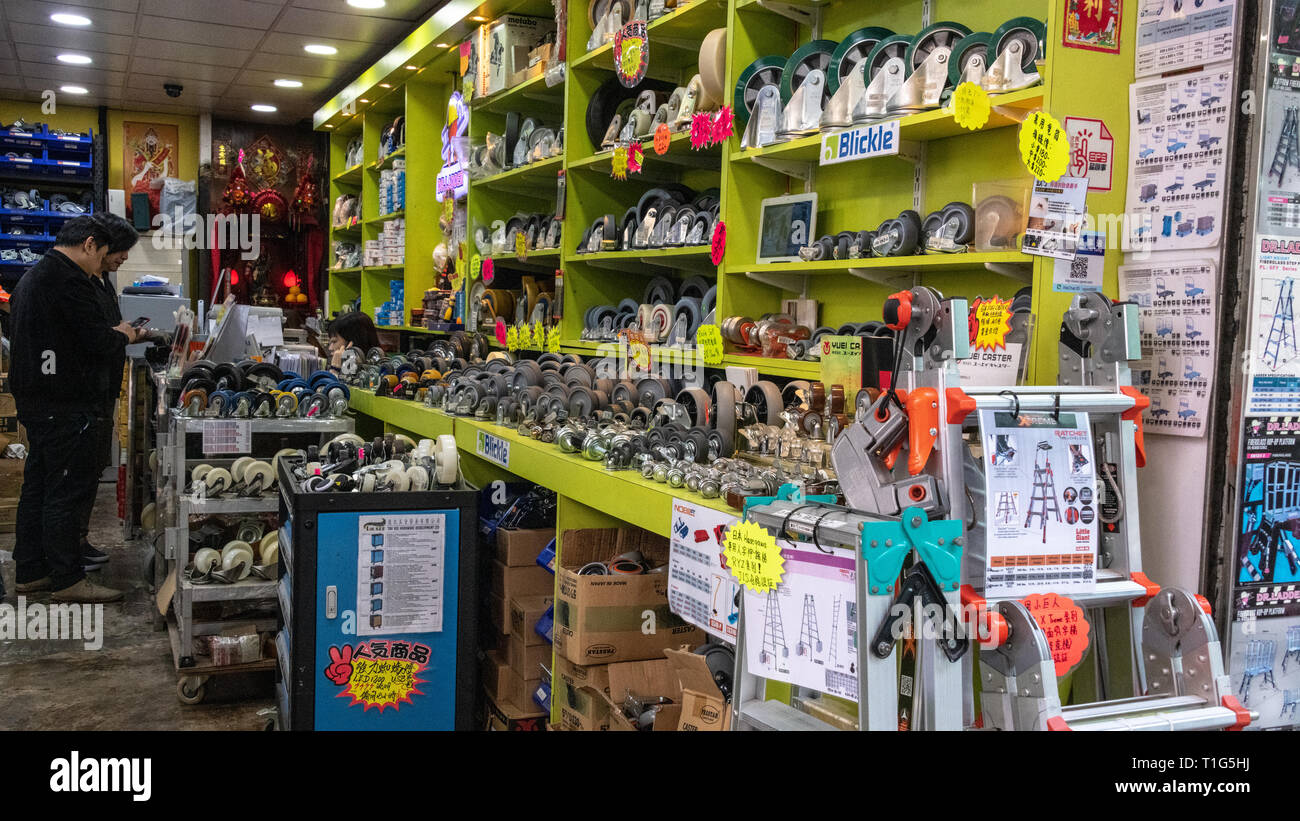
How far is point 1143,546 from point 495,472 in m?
2.68

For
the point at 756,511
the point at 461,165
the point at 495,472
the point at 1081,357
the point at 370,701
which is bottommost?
the point at 370,701

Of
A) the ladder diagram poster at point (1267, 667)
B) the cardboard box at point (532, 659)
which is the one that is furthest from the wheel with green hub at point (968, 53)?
the cardboard box at point (532, 659)

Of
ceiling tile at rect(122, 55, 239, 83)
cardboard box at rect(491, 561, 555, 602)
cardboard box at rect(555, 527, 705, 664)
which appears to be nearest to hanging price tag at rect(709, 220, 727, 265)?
cardboard box at rect(555, 527, 705, 664)

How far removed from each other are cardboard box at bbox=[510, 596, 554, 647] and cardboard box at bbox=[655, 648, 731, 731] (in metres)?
0.95

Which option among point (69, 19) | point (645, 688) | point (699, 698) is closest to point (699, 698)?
point (699, 698)

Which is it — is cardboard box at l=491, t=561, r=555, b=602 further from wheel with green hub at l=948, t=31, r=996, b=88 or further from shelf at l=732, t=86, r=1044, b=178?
wheel with green hub at l=948, t=31, r=996, b=88

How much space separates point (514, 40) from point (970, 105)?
334cm

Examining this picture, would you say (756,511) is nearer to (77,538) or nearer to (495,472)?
(495,472)

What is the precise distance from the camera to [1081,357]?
202cm

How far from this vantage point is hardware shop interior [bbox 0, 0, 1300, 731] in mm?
1780

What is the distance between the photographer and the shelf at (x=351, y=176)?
344 inches

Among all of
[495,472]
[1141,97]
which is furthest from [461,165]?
[1141,97]

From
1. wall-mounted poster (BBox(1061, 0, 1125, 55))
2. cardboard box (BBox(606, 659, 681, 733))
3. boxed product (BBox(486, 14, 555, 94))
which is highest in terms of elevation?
boxed product (BBox(486, 14, 555, 94))

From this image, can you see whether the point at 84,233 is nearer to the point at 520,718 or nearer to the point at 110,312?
the point at 110,312
